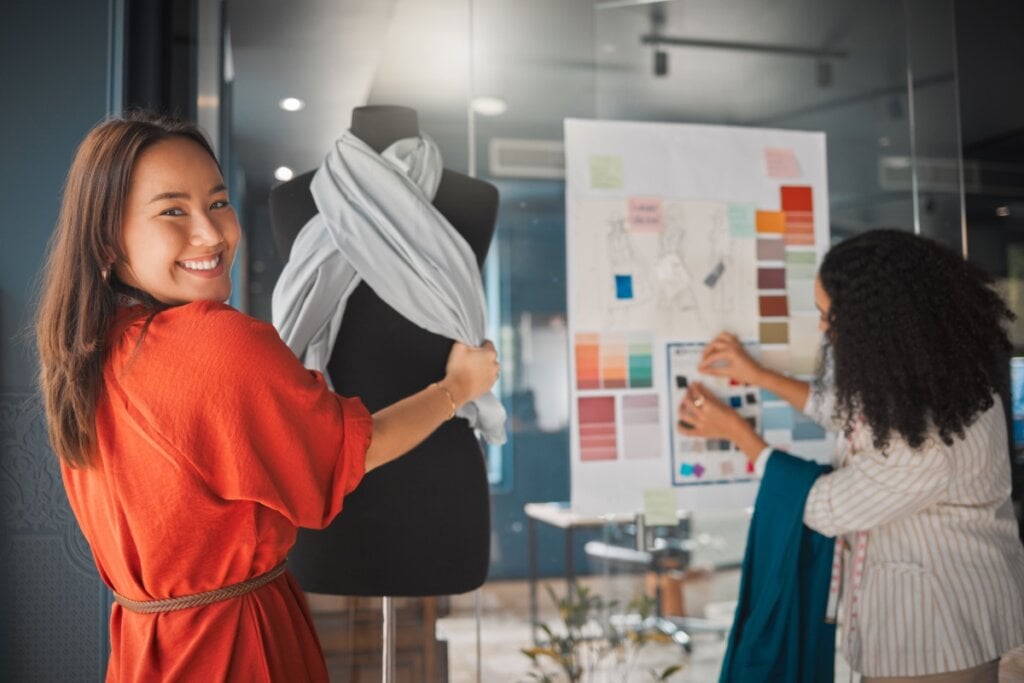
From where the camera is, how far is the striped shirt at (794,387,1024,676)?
1732 millimetres

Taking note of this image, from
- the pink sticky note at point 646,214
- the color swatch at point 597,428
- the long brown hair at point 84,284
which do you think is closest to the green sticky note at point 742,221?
the pink sticky note at point 646,214

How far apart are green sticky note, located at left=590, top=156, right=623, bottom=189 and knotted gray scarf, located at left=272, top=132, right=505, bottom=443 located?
30.5 inches

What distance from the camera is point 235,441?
1.15 meters

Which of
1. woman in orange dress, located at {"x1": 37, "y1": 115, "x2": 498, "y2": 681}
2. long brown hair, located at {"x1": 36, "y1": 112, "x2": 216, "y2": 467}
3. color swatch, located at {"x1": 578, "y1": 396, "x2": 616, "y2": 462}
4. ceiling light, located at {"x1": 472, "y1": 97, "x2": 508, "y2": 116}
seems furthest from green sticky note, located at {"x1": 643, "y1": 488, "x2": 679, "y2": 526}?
long brown hair, located at {"x1": 36, "y1": 112, "x2": 216, "y2": 467}

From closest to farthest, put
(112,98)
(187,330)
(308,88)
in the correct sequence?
(187,330), (112,98), (308,88)

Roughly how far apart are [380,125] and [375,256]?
323 millimetres

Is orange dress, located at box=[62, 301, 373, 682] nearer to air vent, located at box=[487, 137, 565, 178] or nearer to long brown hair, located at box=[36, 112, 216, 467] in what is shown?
long brown hair, located at box=[36, 112, 216, 467]

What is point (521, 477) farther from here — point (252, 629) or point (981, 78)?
point (981, 78)

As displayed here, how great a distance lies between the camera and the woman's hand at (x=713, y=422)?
222 centimetres

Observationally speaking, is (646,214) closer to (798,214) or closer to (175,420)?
(798,214)

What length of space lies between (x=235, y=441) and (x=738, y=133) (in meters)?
1.88

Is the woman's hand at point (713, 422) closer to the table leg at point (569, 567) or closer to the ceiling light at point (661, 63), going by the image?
the table leg at point (569, 567)

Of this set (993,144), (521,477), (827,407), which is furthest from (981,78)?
(521,477)

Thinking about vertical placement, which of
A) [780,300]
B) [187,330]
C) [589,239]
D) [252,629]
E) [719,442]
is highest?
[589,239]
